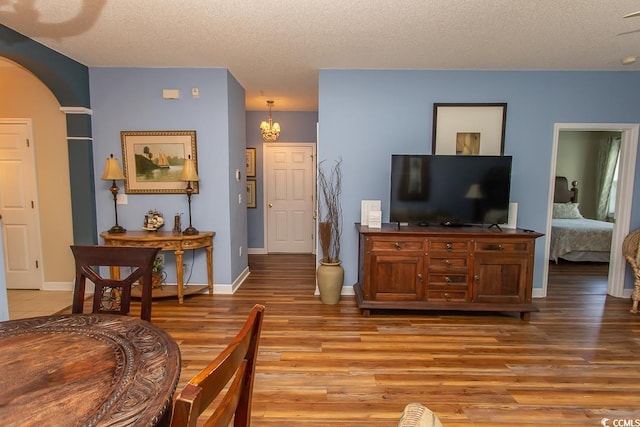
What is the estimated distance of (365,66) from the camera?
150 inches

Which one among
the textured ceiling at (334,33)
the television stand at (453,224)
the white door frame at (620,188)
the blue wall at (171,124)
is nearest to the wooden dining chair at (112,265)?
the textured ceiling at (334,33)

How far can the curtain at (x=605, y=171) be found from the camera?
21.6ft

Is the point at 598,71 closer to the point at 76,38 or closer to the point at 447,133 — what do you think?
the point at 447,133

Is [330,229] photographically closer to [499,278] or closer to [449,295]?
[449,295]

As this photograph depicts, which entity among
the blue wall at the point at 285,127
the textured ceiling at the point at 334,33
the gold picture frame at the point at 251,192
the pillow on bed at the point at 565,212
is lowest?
the pillow on bed at the point at 565,212

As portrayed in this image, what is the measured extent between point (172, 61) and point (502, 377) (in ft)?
13.9

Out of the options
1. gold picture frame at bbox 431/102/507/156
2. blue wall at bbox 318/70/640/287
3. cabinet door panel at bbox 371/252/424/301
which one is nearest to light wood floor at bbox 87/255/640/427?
cabinet door panel at bbox 371/252/424/301

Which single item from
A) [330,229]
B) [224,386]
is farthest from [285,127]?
[224,386]

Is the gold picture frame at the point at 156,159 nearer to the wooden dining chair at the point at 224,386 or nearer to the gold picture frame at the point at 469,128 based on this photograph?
the gold picture frame at the point at 469,128

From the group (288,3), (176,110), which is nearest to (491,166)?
(288,3)

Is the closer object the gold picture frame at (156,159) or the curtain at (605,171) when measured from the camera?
the gold picture frame at (156,159)

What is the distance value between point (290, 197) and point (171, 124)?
2.82 meters

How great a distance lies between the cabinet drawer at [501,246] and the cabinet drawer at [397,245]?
586 millimetres

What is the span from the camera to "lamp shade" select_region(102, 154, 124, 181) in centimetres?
369
